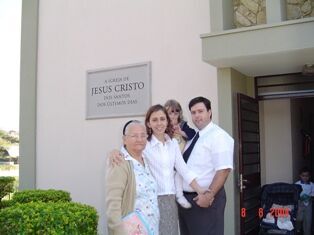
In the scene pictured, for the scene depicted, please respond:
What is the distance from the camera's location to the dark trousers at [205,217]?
3.76m

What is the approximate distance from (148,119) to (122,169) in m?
0.62

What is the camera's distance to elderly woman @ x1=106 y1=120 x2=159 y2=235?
2.98 metres

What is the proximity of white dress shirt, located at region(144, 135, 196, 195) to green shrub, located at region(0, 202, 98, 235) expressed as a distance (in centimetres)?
88

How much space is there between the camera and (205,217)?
3768mm


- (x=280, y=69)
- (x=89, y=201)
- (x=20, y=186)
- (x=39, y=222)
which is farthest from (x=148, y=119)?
(x=20, y=186)

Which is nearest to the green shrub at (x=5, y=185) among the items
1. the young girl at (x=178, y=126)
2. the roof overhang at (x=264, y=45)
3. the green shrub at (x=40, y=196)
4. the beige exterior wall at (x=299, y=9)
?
the green shrub at (x=40, y=196)

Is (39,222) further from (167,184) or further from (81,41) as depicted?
(81,41)

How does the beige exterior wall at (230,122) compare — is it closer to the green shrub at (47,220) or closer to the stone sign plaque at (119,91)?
the stone sign plaque at (119,91)

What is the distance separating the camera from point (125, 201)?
3066 mm

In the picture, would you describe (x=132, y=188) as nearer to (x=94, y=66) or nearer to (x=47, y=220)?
(x=47, y=220)

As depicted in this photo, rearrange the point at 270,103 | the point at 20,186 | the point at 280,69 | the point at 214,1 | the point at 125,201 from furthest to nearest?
the point at 20,186 → the point at 270,103 → the point at 280,69 → the point at 214,1 → the point at 125,201

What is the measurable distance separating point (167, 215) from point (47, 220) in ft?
3.56

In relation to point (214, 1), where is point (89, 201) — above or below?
below
